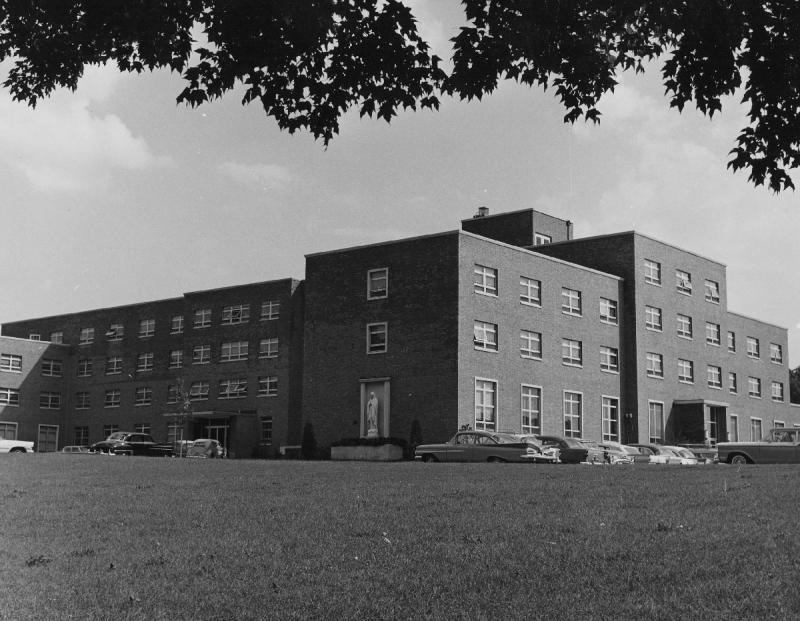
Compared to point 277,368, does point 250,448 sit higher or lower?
lower

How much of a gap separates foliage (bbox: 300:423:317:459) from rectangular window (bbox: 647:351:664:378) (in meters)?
21.6

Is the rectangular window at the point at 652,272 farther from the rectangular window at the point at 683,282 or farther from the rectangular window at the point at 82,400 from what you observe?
the rectangular window at the point at 82,400

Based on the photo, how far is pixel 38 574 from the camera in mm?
9703

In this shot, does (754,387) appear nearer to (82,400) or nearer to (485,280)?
(485,280)

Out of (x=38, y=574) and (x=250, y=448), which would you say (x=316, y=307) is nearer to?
(x=250, y=448)

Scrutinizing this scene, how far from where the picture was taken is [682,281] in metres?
66.6

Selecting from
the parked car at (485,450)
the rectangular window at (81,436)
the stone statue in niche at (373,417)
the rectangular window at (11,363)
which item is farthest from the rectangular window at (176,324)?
the parked car at (485,450)

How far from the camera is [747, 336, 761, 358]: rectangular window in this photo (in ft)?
245

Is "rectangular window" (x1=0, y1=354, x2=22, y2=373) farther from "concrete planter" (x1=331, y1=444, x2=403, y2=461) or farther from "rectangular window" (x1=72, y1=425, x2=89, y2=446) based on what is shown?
"concrete planter" (x1=331, y1=444, x2=403, y2=461)

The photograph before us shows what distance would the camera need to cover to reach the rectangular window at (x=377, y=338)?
5450 cm

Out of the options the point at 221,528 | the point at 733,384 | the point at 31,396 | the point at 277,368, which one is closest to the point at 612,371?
the point at 733,384

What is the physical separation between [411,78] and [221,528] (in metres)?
6.91

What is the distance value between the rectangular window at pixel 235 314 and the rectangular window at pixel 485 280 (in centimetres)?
1962

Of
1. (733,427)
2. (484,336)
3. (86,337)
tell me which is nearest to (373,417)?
(484,336)
